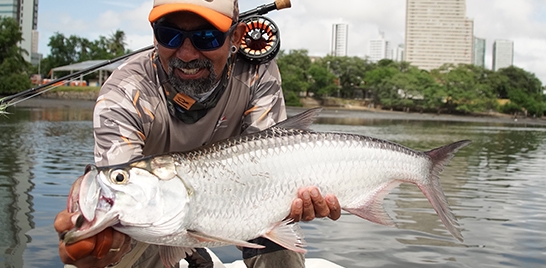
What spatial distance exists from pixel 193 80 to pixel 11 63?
2853 inches

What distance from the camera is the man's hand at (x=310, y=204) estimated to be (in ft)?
11.5

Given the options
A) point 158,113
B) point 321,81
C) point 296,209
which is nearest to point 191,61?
point 158,113

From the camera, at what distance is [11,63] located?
69.0 m

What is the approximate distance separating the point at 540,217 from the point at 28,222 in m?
9.31

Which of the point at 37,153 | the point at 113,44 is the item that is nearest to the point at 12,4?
the point at 113,44

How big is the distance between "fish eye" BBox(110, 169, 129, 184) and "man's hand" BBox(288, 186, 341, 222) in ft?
3.64

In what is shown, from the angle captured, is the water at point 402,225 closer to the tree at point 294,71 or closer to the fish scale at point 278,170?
the fish scale at point 278,170

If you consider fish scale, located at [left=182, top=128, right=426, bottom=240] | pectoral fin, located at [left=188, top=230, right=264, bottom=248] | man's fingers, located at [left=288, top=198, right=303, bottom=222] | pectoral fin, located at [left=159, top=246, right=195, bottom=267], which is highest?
fish scale, located at [left=182, top=128, right=426, bottom=240]

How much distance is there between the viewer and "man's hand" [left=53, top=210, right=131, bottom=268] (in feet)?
9.21

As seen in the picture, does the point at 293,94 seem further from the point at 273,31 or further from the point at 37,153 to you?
the point at 273,31

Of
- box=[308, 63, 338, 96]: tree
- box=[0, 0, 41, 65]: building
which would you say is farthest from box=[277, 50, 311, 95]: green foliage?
box=[0, 0, 41, 65]: building

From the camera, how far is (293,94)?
83438mm

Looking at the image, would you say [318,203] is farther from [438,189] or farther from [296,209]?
[438,189]

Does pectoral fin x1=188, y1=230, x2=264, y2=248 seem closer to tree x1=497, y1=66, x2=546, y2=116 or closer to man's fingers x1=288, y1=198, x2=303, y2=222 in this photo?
man's fingers x1=288, y1=198, x2=303, y2=222
